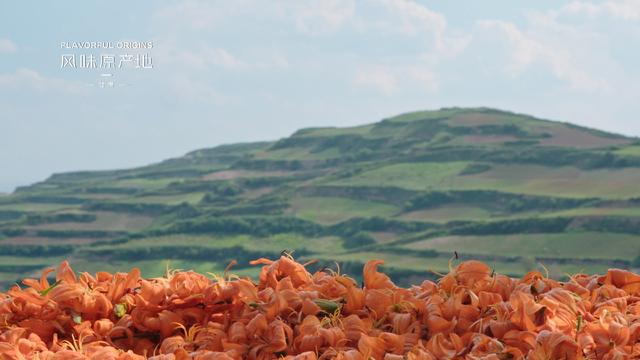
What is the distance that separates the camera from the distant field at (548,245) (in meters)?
101

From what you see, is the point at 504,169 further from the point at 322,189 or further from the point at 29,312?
the point at 29,312

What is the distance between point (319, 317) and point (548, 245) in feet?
349

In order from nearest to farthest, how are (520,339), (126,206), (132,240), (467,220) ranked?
(520,339), (467,220), (132,240), (126,206)

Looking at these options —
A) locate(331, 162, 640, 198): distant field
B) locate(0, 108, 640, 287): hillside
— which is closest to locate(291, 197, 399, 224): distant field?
locate(0, 108, 640, 287): hillside

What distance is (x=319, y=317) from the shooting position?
401 centimetres

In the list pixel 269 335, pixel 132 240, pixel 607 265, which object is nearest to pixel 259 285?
pixel 269 335

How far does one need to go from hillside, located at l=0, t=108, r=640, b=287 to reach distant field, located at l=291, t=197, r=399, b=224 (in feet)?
1.03

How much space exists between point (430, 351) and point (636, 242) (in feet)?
340

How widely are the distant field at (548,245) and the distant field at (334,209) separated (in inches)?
1043

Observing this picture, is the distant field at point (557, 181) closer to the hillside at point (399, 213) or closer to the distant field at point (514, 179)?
the distant field at point (514, 179)

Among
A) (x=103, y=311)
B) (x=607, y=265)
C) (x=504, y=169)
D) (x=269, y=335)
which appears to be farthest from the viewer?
(x=504, y=169)

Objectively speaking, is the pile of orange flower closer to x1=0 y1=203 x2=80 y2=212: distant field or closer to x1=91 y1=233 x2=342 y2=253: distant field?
x1=91 y1=233 x2=342 y2=253: distant field

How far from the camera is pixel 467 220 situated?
127 m

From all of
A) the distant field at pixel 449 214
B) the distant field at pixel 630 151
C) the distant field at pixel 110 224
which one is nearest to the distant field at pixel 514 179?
the distant field at pixel 449 214
